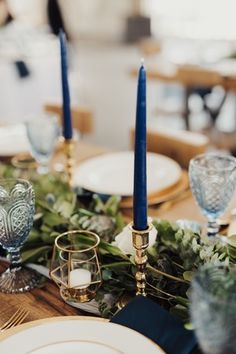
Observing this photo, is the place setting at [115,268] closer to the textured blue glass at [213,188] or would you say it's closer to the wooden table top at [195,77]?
the textured blue glass at [213,188]

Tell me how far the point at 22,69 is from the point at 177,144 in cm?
145

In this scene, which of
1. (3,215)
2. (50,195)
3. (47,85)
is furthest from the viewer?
(47,85)

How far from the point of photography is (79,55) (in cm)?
589

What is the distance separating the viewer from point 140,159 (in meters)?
0.68

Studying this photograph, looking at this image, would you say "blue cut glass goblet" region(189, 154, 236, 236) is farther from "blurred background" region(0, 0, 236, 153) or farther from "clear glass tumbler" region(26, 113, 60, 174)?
"blurred background" region(0, 0, 236, 153)

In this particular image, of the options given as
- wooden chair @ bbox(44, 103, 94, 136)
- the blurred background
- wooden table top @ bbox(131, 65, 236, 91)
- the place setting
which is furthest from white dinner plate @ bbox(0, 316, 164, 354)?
wooden table top @ bbox(131, 65, 236, 91)

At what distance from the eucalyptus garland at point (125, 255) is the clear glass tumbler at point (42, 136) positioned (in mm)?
313

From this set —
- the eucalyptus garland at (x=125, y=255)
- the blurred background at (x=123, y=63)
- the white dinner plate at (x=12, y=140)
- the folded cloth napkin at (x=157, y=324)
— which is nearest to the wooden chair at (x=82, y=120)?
the blurred background at (x=123, y=63)

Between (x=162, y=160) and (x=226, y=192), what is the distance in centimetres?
44

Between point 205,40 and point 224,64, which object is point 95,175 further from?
point 205,40

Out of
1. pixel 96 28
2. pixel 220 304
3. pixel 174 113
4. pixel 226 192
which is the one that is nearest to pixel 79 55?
pixel 96 28

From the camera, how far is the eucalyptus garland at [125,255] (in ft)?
2.46

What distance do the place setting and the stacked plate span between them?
3 centimetres

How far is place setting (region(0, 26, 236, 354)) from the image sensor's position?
0.63 metres
